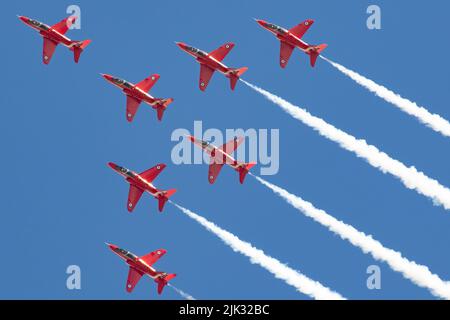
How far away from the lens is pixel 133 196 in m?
67.6

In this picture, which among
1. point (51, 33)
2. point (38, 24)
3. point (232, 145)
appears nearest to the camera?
point (232, 145)

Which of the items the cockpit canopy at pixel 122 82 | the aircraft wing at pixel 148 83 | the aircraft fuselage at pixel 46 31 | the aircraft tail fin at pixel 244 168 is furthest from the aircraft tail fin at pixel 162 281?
the aircraft fuselage at pixel 46 31

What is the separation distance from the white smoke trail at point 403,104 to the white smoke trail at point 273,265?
10104 millimetres

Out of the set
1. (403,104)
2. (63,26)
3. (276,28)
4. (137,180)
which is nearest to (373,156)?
(403,104)

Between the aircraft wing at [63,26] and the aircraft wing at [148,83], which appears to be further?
the aircraft wing at [63,26]

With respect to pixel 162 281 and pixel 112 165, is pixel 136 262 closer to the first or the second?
pixel 162 281

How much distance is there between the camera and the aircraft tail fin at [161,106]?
66938 millimetres

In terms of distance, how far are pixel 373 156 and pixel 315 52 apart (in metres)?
5.84

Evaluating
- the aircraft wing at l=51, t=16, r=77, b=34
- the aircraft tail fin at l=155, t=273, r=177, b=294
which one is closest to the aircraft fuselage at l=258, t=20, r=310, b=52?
the aircraft wing at l=51, t=16, r=77, b=34

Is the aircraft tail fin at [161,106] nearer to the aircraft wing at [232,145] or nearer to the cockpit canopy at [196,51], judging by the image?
the cockpit canopy at [196,51]

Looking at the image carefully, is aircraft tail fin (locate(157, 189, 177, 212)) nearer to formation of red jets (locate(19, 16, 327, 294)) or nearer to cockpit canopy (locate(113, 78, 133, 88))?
formation of red jets (locate(19, 16, 327, 294))

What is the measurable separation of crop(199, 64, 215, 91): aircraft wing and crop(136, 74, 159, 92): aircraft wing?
2.21 metres

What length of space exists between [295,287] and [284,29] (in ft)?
43.9

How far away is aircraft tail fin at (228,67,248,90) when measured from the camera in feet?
220
